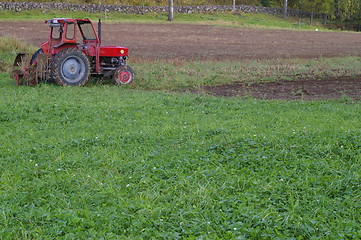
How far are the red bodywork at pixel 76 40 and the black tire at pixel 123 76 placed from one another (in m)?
0.50

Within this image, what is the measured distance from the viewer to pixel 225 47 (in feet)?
90.1

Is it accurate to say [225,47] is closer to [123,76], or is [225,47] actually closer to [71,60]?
[123,76]

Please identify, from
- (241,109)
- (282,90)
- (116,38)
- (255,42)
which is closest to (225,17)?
(255,42)

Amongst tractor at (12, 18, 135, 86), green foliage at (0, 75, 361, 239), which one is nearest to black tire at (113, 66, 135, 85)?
tractor at (12, 18, 135, 86)

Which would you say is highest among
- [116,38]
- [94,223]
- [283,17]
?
[283,17]

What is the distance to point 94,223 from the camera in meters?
4.68

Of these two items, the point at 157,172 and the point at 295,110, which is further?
the point at 295,110

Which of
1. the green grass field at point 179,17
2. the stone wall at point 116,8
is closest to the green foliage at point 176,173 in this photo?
the green grass field at point 179,17

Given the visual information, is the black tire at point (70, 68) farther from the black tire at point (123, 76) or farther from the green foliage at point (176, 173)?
the green foliage at point (176, 173)

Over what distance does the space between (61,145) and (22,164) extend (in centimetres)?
96

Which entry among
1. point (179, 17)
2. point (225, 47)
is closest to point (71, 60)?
point (225, 47)

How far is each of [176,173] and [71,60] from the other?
28.4 ft

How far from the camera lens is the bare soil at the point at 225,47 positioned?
14.2 meters

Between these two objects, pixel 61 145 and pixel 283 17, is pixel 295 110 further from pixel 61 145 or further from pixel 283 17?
pixel 283 17
